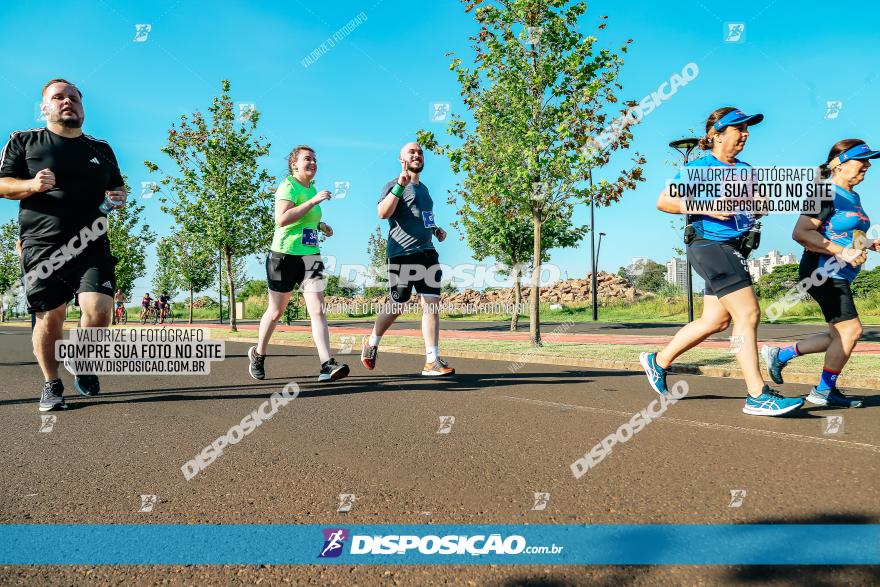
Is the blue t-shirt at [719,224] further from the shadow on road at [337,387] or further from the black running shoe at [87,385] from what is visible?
the black running shoe at [87,385]

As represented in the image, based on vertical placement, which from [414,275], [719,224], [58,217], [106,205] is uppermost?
[106,205]

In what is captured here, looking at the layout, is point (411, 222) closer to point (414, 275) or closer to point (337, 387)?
point (414, 275)

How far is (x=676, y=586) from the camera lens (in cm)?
183

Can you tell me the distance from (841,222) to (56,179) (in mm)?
6195

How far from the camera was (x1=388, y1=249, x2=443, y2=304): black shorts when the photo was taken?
7363 mm

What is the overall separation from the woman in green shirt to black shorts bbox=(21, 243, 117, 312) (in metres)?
1.75

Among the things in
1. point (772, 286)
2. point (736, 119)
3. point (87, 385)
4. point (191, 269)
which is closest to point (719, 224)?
point (736, 119)

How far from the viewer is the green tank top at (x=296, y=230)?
22.0 feet

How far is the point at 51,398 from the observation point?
5113 millimetres

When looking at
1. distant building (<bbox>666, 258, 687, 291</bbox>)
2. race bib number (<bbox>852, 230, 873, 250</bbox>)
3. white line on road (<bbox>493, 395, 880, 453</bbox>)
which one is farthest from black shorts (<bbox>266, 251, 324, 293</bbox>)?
distant building (<bbox>666, 258, 687, 291</bbox>)

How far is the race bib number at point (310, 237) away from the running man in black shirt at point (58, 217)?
1899mm

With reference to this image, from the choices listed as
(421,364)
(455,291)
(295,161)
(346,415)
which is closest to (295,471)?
(346,415)

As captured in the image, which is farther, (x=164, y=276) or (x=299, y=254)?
(x=164, y=276)

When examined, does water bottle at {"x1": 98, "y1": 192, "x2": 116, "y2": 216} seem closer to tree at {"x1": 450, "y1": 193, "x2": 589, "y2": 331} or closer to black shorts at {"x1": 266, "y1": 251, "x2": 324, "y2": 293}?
black shorts at {"x1": 266, "y1": 251, "x2": 324, "y2": 293}
